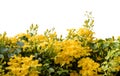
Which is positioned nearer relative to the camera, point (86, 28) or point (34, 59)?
point (34, 59)

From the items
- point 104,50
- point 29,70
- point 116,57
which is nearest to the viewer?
point 29,70

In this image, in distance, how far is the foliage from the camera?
3.37 metres

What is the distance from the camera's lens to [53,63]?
143 inches

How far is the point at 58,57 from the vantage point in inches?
142

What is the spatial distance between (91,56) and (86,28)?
0.36m

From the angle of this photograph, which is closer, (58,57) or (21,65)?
(21,65)

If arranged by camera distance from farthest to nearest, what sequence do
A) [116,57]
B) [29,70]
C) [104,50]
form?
[104,50], [116,57], [29,70]

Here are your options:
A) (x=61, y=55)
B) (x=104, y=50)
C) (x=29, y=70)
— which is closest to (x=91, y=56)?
(x=104, y=50)

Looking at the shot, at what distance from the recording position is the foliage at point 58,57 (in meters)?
3.37

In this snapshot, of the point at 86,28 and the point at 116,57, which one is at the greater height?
the point at 86,28

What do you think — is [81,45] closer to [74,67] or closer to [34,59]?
[74,67]

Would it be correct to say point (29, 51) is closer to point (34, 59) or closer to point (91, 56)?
point (34, 59)

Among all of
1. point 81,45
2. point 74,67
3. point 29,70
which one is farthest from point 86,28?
point 29,70

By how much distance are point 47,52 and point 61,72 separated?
251 millimetres
